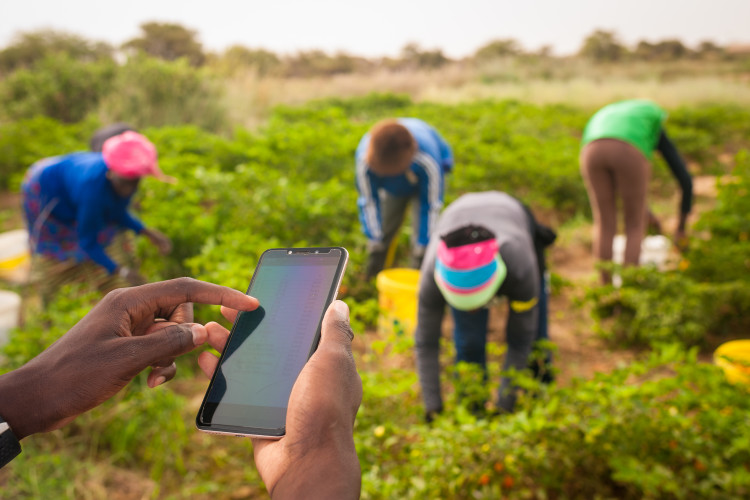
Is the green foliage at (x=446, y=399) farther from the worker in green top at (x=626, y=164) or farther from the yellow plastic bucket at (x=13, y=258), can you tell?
the yellow plastic bucket at (x=13, y=258)

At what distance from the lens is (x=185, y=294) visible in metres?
1.10

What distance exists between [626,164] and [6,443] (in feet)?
12.3

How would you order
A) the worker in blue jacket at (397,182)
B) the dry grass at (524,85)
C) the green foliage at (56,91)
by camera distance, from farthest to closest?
1. the dry grass at (524,85)
2. the green foliage at (56,91)
3. the worker in blue jacket at (397,182)

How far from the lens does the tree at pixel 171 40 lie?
2638 centimetres

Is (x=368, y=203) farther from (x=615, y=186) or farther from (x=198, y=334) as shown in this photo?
(x=198, y=334)

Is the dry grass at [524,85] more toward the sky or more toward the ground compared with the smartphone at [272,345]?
more toward the sky

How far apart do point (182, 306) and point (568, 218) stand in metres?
6.00

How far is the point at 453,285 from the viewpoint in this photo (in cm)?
217

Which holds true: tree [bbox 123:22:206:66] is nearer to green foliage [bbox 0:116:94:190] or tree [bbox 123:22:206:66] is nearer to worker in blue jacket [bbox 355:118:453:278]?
green foliage [bbox 0:116:94:190]

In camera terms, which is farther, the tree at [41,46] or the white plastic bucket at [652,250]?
the tree at [41,46]

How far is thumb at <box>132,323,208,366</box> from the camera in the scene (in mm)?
1012

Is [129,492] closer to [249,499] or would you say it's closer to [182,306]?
[249,499]

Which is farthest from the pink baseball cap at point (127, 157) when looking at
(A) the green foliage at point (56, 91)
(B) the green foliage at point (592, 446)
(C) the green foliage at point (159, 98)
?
(A) the green foliage at point (56, 91)

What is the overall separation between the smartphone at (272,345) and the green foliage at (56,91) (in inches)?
475
